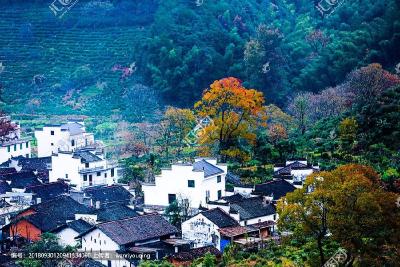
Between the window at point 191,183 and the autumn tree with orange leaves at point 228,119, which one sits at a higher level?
the autumn tree with orange leaves at point 228,119

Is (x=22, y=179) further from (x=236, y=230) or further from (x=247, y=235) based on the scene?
(x=247, y=235)

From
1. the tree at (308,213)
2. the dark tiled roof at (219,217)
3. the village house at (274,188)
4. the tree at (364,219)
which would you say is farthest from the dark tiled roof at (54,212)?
the tree at (364,219)

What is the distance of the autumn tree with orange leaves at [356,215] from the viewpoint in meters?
23.4

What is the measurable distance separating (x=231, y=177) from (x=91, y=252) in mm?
Answer: 10295

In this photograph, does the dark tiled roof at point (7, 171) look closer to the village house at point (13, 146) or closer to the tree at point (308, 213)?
the village house at point (13, 146)

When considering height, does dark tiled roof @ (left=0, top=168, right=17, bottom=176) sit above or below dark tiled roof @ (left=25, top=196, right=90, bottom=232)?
above


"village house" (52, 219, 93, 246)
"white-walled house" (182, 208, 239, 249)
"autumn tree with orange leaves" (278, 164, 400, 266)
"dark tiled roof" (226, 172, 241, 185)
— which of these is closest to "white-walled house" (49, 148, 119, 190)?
"dark tiled roof" (226, 172, 241, 185)

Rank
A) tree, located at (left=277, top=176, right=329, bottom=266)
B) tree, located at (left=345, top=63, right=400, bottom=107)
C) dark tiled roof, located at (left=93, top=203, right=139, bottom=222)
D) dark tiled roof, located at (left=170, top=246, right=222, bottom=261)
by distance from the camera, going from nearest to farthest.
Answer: tree, located at (left=277, top=176, right=329, bottom=266), dark tiled roof, located at (left=170, top=246, right=222, bottom=261), dark tiled roof, located at (left=93, top=203, right=139, bottom=222), tree, located at (left=345, top=63, right=400, bottom=107)

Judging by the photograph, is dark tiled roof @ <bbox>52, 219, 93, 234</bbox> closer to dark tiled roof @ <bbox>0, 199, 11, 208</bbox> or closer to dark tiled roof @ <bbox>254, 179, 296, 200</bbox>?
dark tiled roof @ <bbox>0, 199, 11, 208</bbox>

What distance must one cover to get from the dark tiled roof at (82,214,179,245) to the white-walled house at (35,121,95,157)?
1704 cm

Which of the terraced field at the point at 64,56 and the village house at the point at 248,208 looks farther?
the terraced field at the point at 64,56

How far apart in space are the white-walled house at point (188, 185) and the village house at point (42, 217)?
3.18 m

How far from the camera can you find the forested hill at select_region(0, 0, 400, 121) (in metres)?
57.4

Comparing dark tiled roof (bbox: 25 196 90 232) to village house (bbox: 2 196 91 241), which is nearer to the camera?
village house (bbox: 2 196 91 241)
